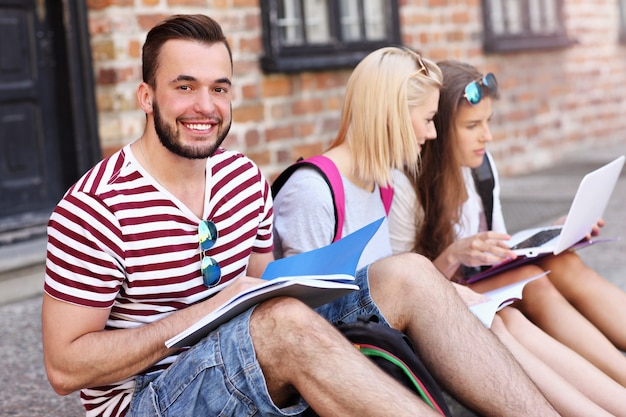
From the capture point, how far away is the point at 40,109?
5223 mm

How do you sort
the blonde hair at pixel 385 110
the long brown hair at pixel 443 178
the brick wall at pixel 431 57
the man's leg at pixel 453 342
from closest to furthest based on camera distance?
the man's leg at pixel 453 342, the blonde hair at pixel 385 110, the long brown hair at pixel 443 178, the brick wall at pixel 431 57

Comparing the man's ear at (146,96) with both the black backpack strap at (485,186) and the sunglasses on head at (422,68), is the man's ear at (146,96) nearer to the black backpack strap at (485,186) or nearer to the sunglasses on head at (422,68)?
the sunglasses on head at (422,68)

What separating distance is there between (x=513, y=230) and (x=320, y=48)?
1.74 metres

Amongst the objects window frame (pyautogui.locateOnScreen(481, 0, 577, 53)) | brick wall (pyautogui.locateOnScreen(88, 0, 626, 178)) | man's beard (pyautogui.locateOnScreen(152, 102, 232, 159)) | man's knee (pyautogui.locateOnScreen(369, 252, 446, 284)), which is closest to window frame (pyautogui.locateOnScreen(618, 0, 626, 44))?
brick wall (pyautogui.locateOnScreen(88, 0, 626, 178))

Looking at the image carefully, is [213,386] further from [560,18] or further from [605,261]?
[560,18]

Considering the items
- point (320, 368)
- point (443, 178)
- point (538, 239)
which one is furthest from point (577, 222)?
point (320, 368)

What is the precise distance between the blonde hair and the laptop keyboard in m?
0.47

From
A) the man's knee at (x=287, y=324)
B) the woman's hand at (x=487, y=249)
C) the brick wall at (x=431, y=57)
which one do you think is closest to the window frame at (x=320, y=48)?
the brick wall at (x=431, y=57)

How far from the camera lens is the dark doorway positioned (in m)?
5.09

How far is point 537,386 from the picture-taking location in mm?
2930

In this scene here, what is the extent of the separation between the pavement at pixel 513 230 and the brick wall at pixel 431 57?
41cm

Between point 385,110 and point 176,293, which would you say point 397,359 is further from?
point 385,110

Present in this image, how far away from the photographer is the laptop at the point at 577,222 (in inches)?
129

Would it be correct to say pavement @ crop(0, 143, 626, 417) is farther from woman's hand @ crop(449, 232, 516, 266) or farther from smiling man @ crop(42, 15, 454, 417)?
→ woman's hand @ crop(449, 232, 516, 266)
